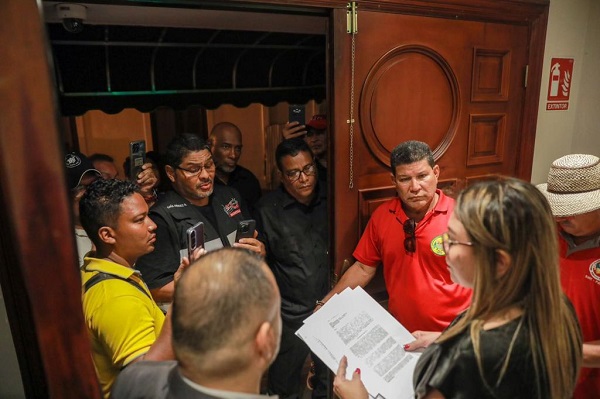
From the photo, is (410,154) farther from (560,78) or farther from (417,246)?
(560,78)

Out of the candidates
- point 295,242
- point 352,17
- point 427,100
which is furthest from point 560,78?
point 295,242

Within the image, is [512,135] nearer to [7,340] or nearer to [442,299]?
[442,299]

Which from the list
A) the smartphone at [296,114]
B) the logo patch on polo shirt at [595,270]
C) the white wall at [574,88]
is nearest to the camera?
the logo patch on polo shirt at [595,270]

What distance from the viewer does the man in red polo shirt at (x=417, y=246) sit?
176cm

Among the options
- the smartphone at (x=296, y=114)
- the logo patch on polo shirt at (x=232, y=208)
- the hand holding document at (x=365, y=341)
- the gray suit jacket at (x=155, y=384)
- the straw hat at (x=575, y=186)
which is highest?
the smartphone at (x=296, y=114)

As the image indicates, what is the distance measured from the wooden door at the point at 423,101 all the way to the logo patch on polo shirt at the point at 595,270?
85 cm

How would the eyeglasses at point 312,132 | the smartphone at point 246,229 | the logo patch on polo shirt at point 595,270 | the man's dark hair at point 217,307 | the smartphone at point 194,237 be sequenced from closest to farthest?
1. the man's dark hair at point 217,307
2. the logo patch on polo shirt at point 595,270
3. the smartphone at point 194,237
4. the smartphone at point 246,229
5. the eyeglasses at point 312,132

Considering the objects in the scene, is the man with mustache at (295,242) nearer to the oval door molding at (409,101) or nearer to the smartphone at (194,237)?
the oval door molding at (409,101)

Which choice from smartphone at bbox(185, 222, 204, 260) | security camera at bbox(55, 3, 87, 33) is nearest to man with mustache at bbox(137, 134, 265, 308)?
smartphone at bbox(185, 222, 204, 260)

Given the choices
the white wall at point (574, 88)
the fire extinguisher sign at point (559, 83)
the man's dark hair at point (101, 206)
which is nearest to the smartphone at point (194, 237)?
the man's dark hair at point (101, 206)

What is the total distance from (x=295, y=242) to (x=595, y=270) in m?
1.37

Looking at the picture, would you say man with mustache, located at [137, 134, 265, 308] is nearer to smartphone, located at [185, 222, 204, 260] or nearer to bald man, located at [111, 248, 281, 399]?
smartphone, located at [185, 222, 204, 260]

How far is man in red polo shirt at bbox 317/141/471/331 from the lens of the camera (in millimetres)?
1763

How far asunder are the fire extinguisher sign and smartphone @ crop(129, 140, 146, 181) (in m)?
2.47
